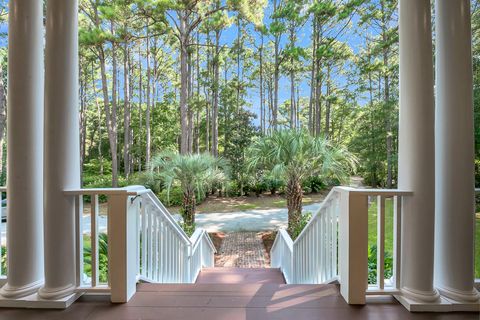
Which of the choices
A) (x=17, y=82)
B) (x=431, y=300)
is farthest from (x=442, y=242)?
(x=17, y=82)

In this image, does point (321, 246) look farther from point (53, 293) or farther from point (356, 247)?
point (53, 293)

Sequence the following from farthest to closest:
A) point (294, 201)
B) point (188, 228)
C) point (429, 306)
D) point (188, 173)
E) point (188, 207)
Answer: point (188, 207)
point (188, 228)
point (188, 173)
point (294, 201)
point (429, 306)

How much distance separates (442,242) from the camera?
1.77m

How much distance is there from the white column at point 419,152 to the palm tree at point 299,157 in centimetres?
284

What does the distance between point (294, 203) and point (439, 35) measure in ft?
12.2

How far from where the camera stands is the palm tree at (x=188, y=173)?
18.2 ft

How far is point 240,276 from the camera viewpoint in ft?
12.6

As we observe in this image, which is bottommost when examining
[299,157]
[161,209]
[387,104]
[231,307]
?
[231,307]

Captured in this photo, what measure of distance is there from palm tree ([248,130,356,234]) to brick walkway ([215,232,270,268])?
4.47 ft

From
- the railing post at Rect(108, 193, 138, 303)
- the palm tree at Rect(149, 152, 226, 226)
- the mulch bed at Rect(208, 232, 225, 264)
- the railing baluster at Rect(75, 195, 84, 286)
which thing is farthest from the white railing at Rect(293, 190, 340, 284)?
the mulch bed at Rect(208, 232, 225, 264)

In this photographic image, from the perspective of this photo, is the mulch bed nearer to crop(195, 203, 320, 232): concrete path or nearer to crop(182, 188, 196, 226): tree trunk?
crop(195, 203, 320, 232): concrete path

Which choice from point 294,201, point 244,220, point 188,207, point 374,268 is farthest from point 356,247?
point 244,220

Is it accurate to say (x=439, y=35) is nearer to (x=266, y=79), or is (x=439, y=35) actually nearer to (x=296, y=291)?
(x=296, y=291)

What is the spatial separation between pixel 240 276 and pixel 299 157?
2.15 m
